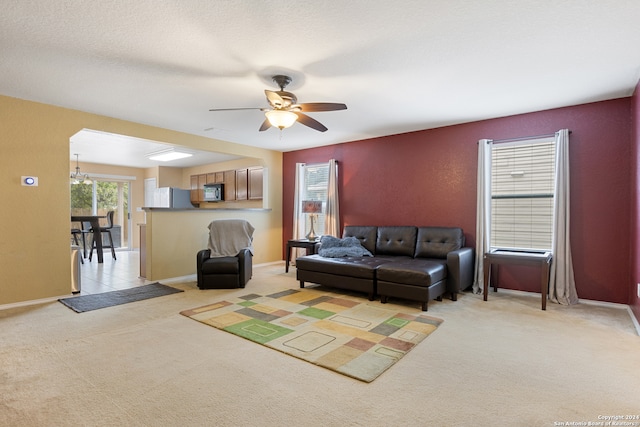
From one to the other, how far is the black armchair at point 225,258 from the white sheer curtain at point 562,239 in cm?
403

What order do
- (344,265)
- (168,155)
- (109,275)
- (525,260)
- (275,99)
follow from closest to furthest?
1. (275,99)
2. (525,260)
3. (344,265)
4. (109,275)
5. (168,155)

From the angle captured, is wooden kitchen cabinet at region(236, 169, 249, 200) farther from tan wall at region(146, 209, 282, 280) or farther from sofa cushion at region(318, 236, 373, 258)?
sofa cushion at region(318, 236, 373, 258)

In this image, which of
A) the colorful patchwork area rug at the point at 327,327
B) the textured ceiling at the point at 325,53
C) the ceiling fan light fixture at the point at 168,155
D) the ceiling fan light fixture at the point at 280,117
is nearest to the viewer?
the textured ceiling at the point at 325,53

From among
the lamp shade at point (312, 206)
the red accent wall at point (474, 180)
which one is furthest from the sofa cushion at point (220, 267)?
the red accent wall at point (474, 180)

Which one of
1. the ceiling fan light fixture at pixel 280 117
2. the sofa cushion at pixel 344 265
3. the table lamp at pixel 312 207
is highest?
the ceiling fan light fixture at pixel 280 117

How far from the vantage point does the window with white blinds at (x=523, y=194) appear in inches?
170

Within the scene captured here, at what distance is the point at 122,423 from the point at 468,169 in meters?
4.79

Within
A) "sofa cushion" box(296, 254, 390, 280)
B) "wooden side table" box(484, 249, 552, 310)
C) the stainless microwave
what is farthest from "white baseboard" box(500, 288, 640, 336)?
the stainless microwave

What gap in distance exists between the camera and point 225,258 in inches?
192

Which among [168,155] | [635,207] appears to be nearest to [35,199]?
[168,155]

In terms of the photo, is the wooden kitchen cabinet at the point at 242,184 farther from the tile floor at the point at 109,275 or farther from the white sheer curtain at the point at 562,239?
the white sheer curtain at the point at 562,239

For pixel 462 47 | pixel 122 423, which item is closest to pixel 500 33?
pixel 462 47

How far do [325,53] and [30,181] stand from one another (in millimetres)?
3783

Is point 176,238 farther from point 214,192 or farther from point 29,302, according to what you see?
point 214,192
